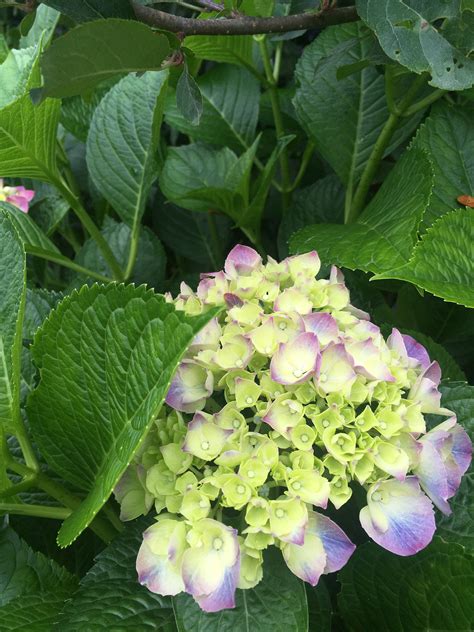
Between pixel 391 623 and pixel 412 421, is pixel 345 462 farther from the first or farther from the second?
pixel 391 623

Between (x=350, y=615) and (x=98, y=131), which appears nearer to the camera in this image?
(x=350, y=615)

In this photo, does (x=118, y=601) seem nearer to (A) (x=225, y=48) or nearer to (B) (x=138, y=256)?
(B) (x=138, y=256)

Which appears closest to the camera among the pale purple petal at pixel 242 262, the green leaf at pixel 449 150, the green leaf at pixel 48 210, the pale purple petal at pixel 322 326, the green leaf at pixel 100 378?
the green leaf at pixel 100 378

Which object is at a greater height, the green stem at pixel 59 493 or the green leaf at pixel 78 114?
the green leaf at pixel 78 114

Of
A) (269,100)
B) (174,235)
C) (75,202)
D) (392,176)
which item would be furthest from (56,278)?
(392,176)

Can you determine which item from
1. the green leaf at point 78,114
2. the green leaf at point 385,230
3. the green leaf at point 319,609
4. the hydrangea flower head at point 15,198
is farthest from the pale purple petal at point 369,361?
the green leaf at point 78,114

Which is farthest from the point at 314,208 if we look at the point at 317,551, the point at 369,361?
the point at 317,551

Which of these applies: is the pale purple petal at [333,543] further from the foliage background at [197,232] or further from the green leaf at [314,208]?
the green leaf at [314,208]
